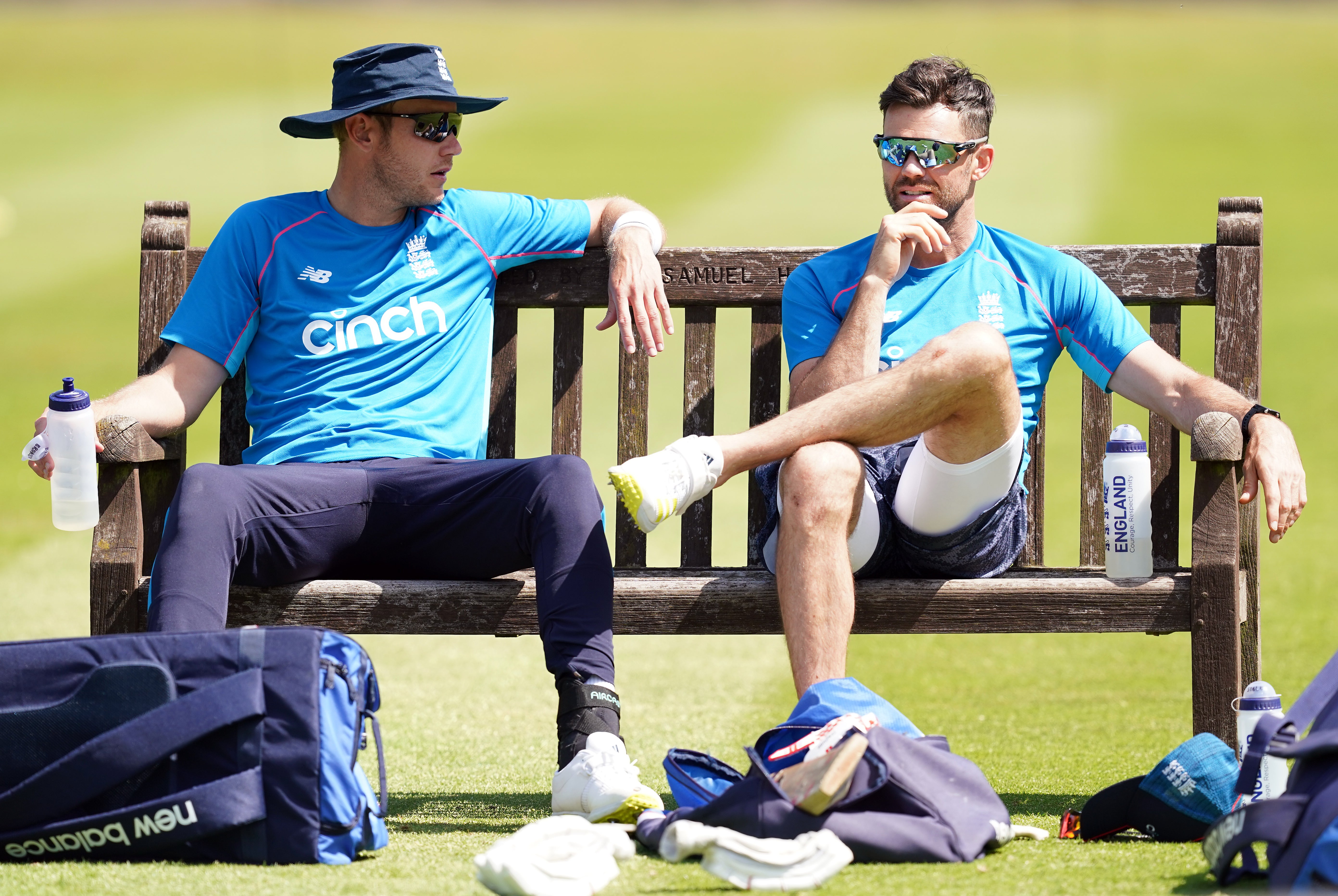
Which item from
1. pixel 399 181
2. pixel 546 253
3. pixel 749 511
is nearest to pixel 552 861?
pixel 749 511

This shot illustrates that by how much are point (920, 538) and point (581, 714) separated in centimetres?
95

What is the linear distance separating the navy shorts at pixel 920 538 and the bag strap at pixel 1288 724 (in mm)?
912

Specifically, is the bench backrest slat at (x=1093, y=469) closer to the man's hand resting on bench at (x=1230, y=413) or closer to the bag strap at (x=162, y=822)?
the man's hand resting on bench at (x=1230, y=413)

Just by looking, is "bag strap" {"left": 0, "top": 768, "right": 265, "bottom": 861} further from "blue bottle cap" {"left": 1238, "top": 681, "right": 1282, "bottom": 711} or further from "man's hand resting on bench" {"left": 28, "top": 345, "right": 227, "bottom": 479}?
"blue bottle cap" {"left": 1238, "top": 681, "right": 1282, "bottom": 711}

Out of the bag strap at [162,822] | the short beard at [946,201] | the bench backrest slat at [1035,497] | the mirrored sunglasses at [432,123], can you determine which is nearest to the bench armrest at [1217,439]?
the bench backrest slat at [1035,497]

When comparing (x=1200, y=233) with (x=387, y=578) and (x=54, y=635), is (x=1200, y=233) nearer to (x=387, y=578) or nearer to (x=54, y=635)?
(x=54, y=635)

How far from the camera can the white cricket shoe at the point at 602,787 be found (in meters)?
2.81

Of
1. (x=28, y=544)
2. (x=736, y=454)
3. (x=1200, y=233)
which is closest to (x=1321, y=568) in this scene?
(x=736, y=454)

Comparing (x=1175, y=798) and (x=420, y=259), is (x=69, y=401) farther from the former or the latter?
(x=1175, y=798)

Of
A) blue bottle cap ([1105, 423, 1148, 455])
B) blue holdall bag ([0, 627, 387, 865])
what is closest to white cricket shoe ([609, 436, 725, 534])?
blue holdall bag ([0, 627, 387, 865])

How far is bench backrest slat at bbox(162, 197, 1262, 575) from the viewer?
12.3ft

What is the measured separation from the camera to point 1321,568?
23.2 ft

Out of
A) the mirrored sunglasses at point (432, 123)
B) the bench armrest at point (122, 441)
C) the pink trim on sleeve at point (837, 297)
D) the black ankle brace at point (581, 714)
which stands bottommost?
the black ankle brace at point (581, 714)

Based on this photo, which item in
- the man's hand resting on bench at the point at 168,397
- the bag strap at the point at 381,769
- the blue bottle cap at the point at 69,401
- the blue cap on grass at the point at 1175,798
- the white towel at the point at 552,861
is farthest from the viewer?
the man's hand resting on bench at the point at 168,397
